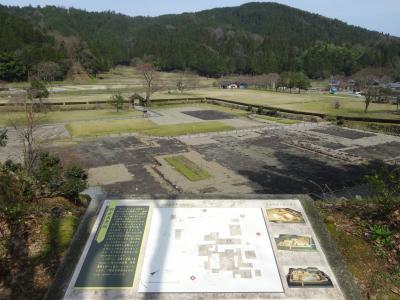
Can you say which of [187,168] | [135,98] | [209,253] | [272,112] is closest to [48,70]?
[135,98]

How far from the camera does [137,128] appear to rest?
35.9 meters

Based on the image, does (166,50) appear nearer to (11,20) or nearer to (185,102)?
(11,20)

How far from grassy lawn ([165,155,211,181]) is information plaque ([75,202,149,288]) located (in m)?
14.5

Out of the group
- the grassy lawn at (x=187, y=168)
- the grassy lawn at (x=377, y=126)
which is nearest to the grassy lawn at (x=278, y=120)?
the grassy lawn at (x=377, y=126)

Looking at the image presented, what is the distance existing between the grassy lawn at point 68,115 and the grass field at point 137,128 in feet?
10.6

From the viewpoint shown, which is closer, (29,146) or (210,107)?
(29,146)

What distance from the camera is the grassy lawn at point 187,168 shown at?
21.2 meters

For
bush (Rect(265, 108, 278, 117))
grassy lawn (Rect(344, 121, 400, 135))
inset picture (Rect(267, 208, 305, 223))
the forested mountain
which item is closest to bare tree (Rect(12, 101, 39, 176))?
inset picture (Rect(267, 208, 305, 223))

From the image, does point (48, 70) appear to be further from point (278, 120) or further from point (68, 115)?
point (278, 120)

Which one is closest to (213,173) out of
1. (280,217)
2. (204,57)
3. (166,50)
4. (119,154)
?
(119,154)

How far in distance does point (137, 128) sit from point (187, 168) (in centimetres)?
1490

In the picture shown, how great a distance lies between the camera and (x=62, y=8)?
18412 centimetres

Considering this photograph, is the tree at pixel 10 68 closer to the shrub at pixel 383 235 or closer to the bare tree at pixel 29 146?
the bare tree at pixel 29 146

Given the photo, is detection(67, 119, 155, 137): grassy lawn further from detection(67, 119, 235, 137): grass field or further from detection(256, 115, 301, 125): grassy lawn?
detection(256, 115, 301, 125): grassy lawn
